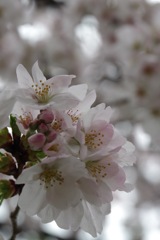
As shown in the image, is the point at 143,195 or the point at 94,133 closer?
the point at 94,133

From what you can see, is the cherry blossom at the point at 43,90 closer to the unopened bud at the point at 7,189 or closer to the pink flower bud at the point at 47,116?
the pink flower bud at the point at 47,116

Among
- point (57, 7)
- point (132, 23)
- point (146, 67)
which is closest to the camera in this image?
point (146, 67)

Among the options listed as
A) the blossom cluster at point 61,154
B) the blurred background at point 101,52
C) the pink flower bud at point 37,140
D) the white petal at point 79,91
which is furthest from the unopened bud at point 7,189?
the blurred background at point 101,52

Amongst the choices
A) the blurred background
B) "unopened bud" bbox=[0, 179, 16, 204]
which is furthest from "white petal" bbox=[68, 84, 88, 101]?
the blurred background

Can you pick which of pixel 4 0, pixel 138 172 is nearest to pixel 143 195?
pixel 138 172

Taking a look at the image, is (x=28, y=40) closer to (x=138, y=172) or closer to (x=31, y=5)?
(x=31, y=5)

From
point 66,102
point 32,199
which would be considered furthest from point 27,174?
point 66,102

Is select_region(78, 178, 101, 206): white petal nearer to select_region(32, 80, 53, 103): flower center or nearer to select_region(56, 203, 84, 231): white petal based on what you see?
select_region(56, 203, 84, 231): white petal
